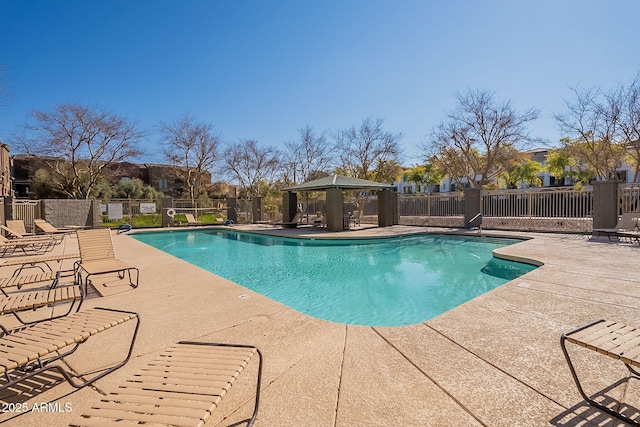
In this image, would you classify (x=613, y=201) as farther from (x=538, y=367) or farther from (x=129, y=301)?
(x=129, y=301)

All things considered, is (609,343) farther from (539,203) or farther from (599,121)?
(599,121)

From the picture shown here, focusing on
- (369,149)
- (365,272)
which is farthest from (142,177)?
(365,272)

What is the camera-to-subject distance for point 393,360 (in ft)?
8.48

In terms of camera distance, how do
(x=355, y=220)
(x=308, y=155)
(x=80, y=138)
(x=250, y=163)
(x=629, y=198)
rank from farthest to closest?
(x=250, y=163) < (x=308, y=155) < (x=80, y=138) < (x=355, y=220) < (x=629, y=198)

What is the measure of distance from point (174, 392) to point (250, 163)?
30.2 meters

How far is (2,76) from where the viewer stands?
26.2 feet

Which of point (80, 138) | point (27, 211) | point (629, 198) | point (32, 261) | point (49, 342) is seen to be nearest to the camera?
point (49, 342)

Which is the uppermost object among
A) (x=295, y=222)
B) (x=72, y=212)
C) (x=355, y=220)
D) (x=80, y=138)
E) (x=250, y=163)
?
(x=80, y=138)

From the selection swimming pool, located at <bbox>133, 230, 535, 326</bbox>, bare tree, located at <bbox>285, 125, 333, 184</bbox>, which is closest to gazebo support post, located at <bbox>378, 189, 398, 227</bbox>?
swimming pool, located at <bbox>133, 230, 535, 326</bbox>

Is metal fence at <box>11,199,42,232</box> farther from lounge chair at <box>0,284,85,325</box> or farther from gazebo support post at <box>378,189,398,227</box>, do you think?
gazebo support post at <box>378,189,398,227</box>

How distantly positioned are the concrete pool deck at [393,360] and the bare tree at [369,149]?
2112cm

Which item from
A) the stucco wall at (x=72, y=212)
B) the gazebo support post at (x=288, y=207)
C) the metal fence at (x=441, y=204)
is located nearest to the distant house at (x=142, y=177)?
the stucco wall at (x=72, y=212)

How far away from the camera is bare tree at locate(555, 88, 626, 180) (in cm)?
1680

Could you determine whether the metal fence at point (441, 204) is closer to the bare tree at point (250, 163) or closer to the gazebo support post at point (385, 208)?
the gazebo support post at point (385, 208)
